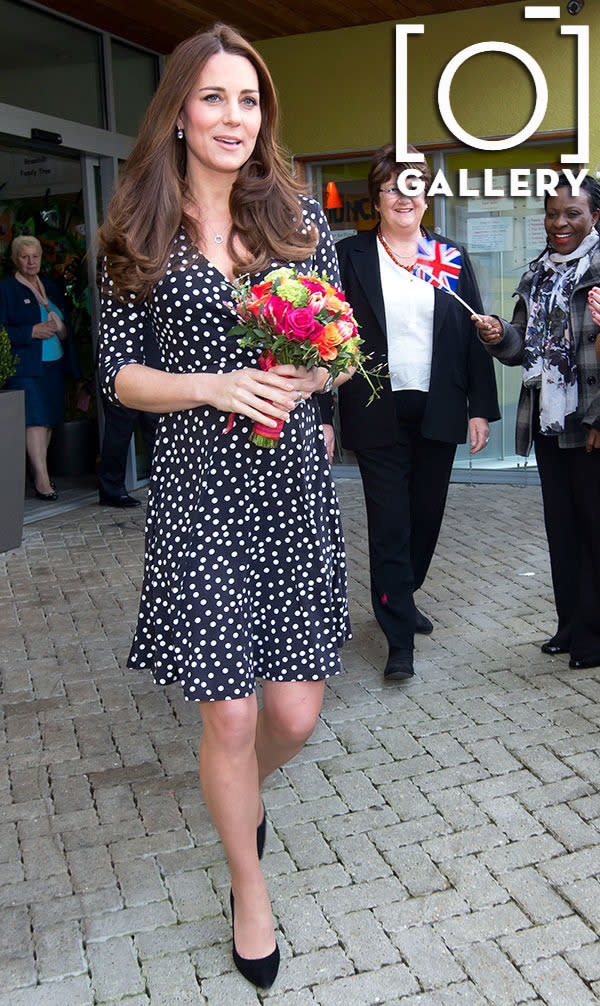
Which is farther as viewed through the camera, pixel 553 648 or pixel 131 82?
pixel 131 82

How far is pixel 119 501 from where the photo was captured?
9094 millimetres

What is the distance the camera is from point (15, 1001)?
2639mm

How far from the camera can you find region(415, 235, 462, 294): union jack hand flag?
4.71 m

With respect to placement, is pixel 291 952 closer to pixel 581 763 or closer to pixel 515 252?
pixel 581 763

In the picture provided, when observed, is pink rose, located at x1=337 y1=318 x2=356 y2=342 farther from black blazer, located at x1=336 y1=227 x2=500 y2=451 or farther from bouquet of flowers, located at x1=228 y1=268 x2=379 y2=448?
black blazer, located at x1=336 y1=227 x2=500 y2=451

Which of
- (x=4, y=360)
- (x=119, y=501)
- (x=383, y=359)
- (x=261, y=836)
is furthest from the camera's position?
(x=119, y=501)

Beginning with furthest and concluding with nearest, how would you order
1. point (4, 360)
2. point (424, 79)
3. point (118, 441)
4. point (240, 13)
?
point (424, 79)
point (240, 13)
point (118, 441)
point (4, 360)

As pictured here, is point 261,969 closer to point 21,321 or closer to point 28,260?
point 21,321

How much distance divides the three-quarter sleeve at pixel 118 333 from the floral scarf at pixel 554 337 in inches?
93.6

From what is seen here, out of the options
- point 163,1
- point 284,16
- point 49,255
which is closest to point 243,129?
point 163,1

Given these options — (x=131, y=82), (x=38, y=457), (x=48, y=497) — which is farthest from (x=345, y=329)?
(x=131, y=82)

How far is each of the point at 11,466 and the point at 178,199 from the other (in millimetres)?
5091

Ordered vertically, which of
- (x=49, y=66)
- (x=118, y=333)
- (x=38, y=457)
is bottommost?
(x=38, y=457)

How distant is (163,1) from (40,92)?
1.18m
